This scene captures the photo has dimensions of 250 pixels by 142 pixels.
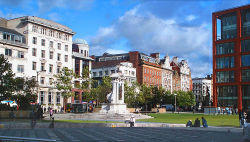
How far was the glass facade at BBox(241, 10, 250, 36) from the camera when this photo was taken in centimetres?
7419

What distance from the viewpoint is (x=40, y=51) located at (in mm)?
78500

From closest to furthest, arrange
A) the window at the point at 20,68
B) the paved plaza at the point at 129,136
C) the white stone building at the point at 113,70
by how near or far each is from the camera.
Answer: the paved plaza at the point at 129,136
the window at the point at 20,68
the white stone building at the point at 113,70

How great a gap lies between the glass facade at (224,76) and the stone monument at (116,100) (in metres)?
35.5

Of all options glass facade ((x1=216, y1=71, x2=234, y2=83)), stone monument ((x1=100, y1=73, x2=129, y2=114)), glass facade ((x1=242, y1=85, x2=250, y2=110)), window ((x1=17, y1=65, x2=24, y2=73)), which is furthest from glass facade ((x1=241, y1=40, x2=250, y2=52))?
window ((x1=17, y1=65, x2=24, y2=73))

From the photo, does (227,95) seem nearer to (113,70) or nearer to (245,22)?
(245,22)

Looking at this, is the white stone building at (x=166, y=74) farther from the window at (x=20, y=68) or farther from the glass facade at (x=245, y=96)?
the window at (x=20, y=68)

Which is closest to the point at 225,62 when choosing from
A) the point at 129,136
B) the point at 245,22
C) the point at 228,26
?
the point at 228,26

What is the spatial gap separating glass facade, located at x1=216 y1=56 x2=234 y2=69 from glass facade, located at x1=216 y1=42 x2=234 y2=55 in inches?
56.3

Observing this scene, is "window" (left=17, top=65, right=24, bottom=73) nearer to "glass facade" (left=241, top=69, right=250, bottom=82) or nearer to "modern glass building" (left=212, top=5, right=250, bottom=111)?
"modern glass building" (left=212, top=5, right=250, bottom=111)

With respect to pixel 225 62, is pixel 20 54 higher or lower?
higher

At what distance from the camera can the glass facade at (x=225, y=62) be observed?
76062 mm

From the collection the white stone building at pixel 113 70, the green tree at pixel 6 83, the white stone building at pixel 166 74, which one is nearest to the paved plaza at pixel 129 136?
the green tree at pixel 6 83

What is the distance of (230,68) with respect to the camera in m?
76.1

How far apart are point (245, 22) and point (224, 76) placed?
13185 millimetres
